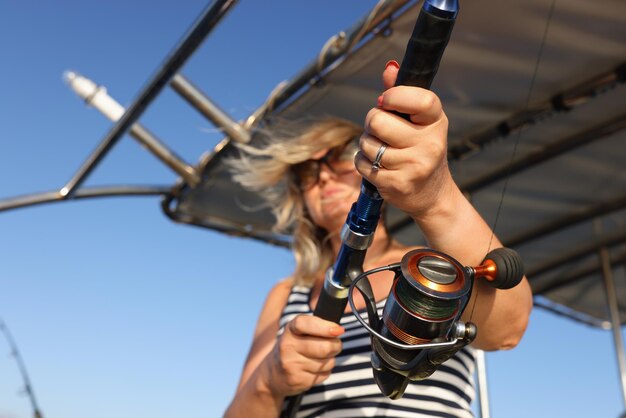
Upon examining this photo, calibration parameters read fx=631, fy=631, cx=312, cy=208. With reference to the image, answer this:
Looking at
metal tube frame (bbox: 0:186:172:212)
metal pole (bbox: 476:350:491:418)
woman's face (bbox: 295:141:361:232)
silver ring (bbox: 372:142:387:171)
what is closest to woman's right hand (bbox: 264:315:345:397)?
silver ring (bbox: 372:142:387:171)

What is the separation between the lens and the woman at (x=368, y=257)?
2.71 ft

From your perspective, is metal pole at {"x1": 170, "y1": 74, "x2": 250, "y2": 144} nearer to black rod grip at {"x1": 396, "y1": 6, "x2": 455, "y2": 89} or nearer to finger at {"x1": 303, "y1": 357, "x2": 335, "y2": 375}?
finger at {"x1": 303, "y1": 357, "x2": 335, "y2": 375}

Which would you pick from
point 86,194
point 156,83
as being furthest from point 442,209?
point 86,194

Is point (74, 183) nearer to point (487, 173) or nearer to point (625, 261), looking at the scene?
point (487, 173)

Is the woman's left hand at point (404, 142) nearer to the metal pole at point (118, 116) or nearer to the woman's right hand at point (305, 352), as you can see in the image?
the woman's right hand at point (305, 352)

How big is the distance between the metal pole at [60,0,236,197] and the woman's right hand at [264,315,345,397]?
3.68ft

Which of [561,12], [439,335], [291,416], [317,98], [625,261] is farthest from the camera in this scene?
[625,261]

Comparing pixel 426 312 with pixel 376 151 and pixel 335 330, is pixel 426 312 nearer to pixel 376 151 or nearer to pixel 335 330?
pixel 376 151

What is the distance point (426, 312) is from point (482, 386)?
78.1 inches

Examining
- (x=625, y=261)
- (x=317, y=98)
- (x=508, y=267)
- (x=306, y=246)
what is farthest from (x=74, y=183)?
(x=625, y=261)

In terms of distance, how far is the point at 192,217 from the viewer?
3.84 metres

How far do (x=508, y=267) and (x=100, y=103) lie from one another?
2533 mm

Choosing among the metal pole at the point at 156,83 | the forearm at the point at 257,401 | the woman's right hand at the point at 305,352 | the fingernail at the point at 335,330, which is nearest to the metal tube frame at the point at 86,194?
the metal pole at the point at 156,83

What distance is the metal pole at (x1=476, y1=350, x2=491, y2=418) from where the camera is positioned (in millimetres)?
2643
